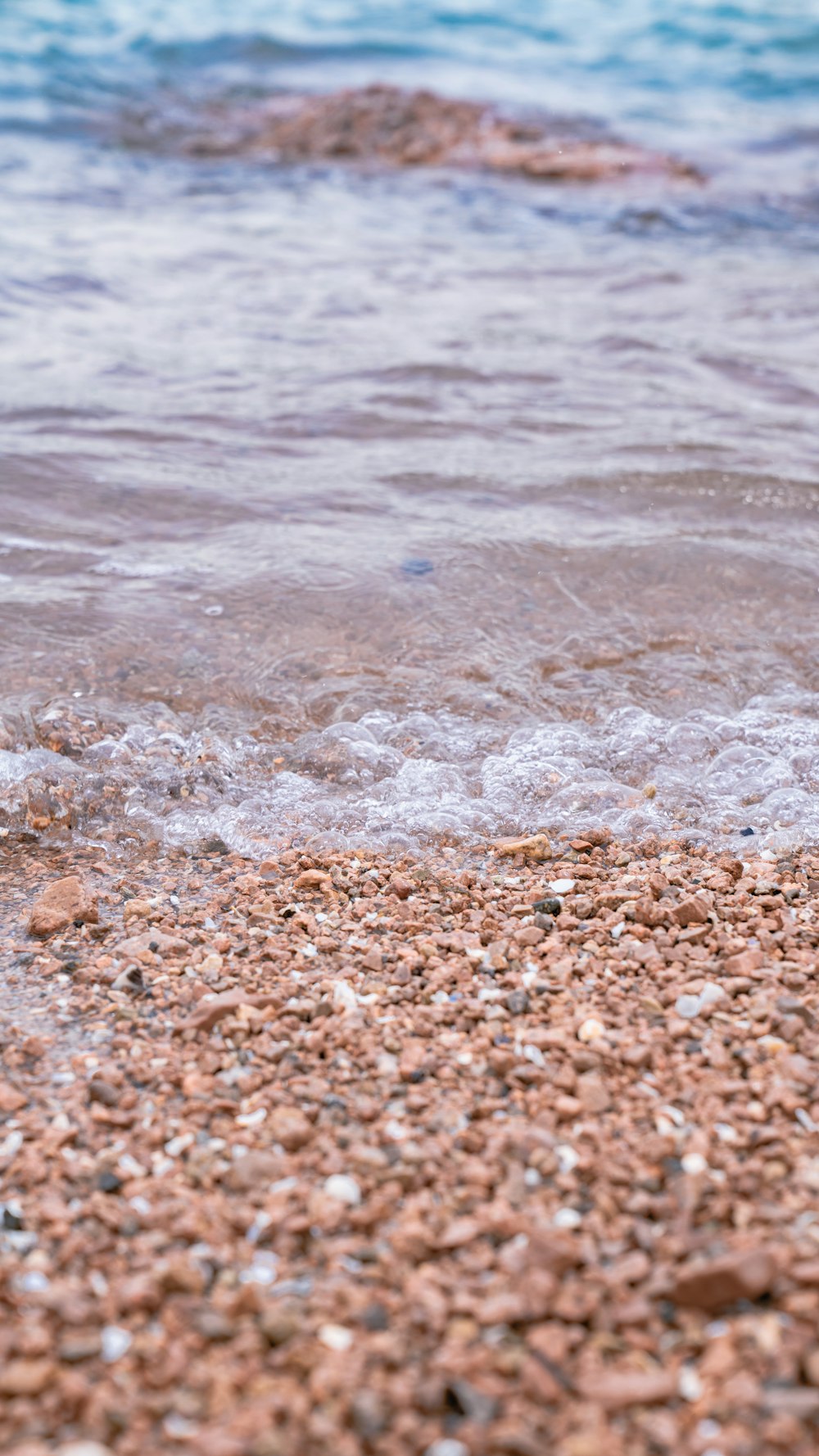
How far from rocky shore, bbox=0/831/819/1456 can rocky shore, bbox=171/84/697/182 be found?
10466 millimetres

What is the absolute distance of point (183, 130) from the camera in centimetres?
1270

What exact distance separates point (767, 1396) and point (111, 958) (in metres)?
1.36

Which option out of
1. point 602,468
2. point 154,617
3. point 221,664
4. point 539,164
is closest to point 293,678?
point 221,664

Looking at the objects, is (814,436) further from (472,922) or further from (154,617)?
(472,922)

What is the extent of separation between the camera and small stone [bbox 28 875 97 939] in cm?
231

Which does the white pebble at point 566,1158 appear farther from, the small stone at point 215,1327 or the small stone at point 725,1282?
the small stone at point 215,1327

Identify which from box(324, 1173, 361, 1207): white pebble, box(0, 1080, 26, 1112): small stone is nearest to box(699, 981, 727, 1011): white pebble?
box(324, 1173, 361, 1207): white pebble

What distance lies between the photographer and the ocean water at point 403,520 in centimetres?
292

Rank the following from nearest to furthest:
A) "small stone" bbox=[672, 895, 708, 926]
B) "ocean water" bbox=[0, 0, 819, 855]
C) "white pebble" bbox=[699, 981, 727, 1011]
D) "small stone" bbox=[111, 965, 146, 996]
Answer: "white pebble" bbox=[699, 981, 727, 1011]
"small stone" bbox=[111, 965, 146, 996]
"small stone" bbox=[672, 895, 708, 926]
"ocean water" bbox=[0, 0, 819, 855]

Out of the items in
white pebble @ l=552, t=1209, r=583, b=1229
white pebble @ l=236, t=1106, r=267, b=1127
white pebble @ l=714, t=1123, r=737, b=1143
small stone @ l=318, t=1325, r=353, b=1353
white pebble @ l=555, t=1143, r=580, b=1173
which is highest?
white pebble @ l=714, t=1123, r=737, b=1143

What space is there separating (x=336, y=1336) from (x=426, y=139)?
40.8 feet

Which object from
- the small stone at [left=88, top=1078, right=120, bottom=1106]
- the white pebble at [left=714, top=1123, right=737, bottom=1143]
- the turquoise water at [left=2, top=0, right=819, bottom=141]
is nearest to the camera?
the white pebble at [left=714, top=1123, right=737, bottom=1143]

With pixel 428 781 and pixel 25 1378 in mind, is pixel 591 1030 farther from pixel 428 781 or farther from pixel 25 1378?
pixel 428 781

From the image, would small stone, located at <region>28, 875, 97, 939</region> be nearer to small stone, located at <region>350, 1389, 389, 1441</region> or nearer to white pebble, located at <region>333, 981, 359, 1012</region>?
white pebble, located at <region>333, 981, 359, 1012</region>
